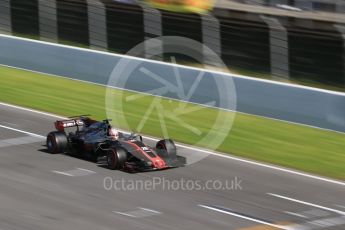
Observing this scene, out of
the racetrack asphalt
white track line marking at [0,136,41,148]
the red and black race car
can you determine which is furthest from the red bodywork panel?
white track line marking at [0,136,41,148]

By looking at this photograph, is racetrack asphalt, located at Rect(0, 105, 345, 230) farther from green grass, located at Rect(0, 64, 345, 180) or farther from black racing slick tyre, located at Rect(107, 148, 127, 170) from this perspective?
green grass, located at Rect(0, 64, 345, 180)

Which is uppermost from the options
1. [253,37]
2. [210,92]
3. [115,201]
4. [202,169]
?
[253,37]

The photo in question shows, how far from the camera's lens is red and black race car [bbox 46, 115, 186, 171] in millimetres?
16344

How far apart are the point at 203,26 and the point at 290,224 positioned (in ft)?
49.6

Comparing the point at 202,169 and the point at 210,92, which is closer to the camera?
the point at 202,169

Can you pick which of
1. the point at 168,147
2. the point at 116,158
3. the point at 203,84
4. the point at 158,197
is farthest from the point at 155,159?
the point at 203,84

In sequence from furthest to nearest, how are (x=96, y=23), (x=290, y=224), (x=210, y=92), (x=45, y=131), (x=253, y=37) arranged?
(x=96, y=23) → (x=253, y=37) → (x=210, y=92) → (x=45, y=131) → (x=290, y=224)

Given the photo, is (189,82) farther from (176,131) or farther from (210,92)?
(176,131)

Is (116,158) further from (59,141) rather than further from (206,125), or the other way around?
(206,125)

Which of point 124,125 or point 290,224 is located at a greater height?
point 124,125

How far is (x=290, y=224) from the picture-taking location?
13.8 metres

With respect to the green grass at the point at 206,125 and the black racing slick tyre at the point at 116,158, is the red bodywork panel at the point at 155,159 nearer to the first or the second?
the black racing slick tyre at the point at 116,158

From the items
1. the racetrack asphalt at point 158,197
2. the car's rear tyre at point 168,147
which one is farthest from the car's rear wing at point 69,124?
the car's rear tyre at point 168,147

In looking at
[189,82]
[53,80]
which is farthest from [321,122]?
[53,80]
